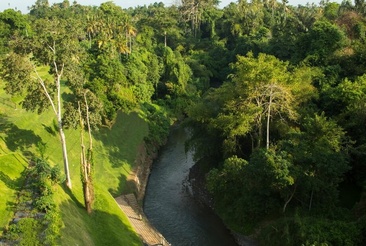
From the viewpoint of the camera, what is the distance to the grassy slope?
26.4m

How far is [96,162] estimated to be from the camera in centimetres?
4141

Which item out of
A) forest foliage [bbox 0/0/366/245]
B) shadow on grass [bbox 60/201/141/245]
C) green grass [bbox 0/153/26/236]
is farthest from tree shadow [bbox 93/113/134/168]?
green grass [bbox 0/153/26/236]

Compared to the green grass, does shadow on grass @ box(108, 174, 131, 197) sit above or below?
below

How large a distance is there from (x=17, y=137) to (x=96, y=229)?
14896mm

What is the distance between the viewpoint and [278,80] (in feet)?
117

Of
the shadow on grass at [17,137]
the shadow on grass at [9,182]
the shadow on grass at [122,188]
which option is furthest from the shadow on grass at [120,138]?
the shadow on grass at [9,182]

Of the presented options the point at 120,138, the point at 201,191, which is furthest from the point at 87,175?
the point at 120,138

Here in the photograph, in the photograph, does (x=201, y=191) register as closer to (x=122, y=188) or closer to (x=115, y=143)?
(x=122, y=188)

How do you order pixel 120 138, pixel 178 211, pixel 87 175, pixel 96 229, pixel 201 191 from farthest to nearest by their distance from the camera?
pixel 120 138 < pixel 201 191 < pixel 178 211 < pixel 87 175 < pixel 96 229

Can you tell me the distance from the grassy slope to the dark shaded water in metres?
4.09

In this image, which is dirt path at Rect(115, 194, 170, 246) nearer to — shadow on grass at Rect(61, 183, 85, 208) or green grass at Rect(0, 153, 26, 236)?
shadow on grass at Rect(61, 183, 85, 208)

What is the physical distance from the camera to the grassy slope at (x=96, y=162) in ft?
86.5

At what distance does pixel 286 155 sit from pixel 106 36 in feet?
147

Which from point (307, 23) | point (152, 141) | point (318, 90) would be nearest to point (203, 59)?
point (307, 23)
